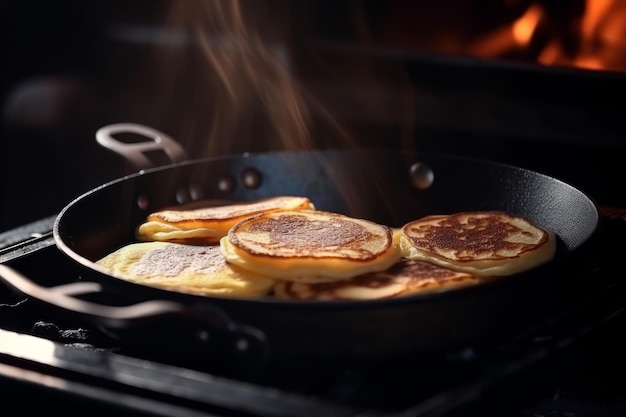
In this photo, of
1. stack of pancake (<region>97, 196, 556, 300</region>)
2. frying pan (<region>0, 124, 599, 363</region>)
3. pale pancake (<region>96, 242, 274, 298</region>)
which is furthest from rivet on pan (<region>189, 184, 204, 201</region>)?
pale pancake (<region>96, 242, 274, 298</region>)

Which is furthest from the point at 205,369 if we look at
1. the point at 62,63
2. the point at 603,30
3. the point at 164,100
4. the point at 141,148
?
the point at 62,63

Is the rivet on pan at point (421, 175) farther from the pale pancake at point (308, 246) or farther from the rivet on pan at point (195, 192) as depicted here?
the rivet on pan at point (195, 192)

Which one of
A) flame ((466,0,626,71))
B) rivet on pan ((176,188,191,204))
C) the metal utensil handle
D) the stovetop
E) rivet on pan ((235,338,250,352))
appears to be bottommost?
the stovetop

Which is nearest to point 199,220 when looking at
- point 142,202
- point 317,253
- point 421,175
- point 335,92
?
point 142,202

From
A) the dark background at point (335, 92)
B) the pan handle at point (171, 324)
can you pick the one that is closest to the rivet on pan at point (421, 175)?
the dark background at point (335, 92)

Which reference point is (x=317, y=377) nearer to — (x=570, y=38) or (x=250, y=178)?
(x=250, y=178)

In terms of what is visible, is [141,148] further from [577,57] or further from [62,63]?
[62,63]

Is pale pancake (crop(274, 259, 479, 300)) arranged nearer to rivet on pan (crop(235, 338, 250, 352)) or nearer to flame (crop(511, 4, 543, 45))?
rivet on pan (crop(235, 338, 250, 352))
